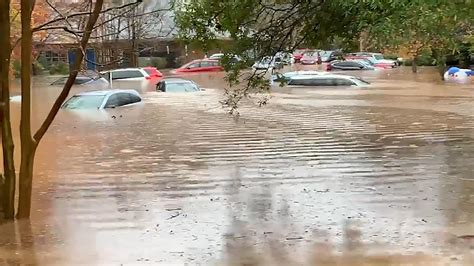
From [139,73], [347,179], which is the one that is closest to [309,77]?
[139,73]

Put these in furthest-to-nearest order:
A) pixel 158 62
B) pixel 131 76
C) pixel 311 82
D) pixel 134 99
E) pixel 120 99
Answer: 1. pixel 158 62
2. pixel 131 76
3. pixel 311 82
4. pixel 134 99
5. pixel 120 99

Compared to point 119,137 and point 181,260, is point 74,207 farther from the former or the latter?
point 119,137

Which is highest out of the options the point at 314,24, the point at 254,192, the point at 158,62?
the point at 314,24

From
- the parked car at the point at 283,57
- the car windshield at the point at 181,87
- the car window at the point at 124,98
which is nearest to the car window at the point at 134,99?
the car window at the point at 124,98

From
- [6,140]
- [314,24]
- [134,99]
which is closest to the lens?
[314,24]

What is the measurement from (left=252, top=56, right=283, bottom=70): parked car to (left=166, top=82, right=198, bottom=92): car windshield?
85.4ft

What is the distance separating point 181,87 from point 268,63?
27.0 metres

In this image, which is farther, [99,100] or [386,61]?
[386,61]

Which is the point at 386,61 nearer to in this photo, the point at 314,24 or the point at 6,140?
the point at 314,24

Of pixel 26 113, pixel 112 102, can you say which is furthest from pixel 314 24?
pixel 112 102

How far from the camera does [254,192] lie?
508 inches

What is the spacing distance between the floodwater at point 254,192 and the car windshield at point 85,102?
129 inches

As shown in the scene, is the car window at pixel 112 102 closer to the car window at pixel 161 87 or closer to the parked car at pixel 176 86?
the parked car at pixel 176 86

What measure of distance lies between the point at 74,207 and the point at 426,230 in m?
5.49
